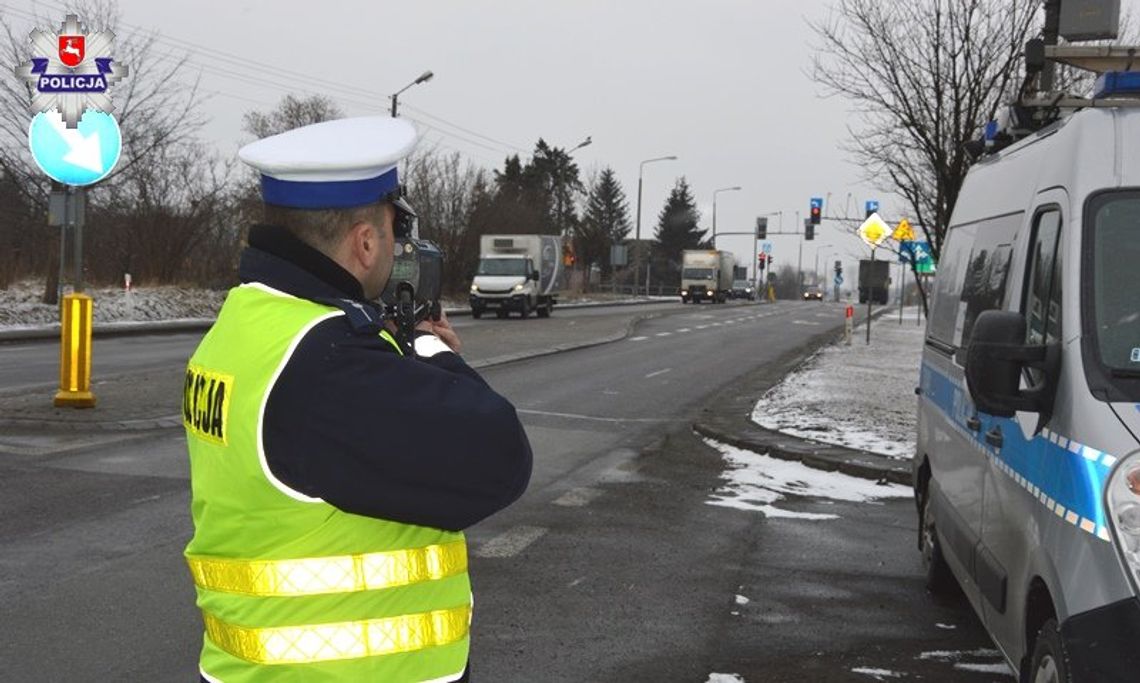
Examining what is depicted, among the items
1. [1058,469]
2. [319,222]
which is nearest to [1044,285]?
[1058,469]

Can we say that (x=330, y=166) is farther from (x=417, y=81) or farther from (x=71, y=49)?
(x=417, y=81)

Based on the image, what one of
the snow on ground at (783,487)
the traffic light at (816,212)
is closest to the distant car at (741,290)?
the traffic light at (816,212)

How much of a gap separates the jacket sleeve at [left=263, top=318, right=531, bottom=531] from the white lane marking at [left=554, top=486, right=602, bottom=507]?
269 inches

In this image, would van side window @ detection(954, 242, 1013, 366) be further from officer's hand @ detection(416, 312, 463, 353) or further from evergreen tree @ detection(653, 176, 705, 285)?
evergreen tree @ detection(653, 176, 705, 285)

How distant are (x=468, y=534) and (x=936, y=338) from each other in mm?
3127

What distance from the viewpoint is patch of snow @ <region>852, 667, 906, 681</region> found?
4977 mm

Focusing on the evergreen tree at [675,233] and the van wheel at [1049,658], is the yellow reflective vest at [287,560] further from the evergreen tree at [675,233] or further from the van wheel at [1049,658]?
the evergreen tree at [675,233]

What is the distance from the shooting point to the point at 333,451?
1.81 metres

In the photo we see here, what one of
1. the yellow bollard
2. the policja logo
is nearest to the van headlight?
the yellow bollard

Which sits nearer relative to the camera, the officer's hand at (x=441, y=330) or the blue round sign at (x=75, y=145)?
the officer's hand at (x=441, y=330)

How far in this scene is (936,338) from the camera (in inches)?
258

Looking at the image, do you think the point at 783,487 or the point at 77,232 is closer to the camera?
the point at 783,487

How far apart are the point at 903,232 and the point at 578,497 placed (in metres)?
15.5

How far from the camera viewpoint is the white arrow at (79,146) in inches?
496
